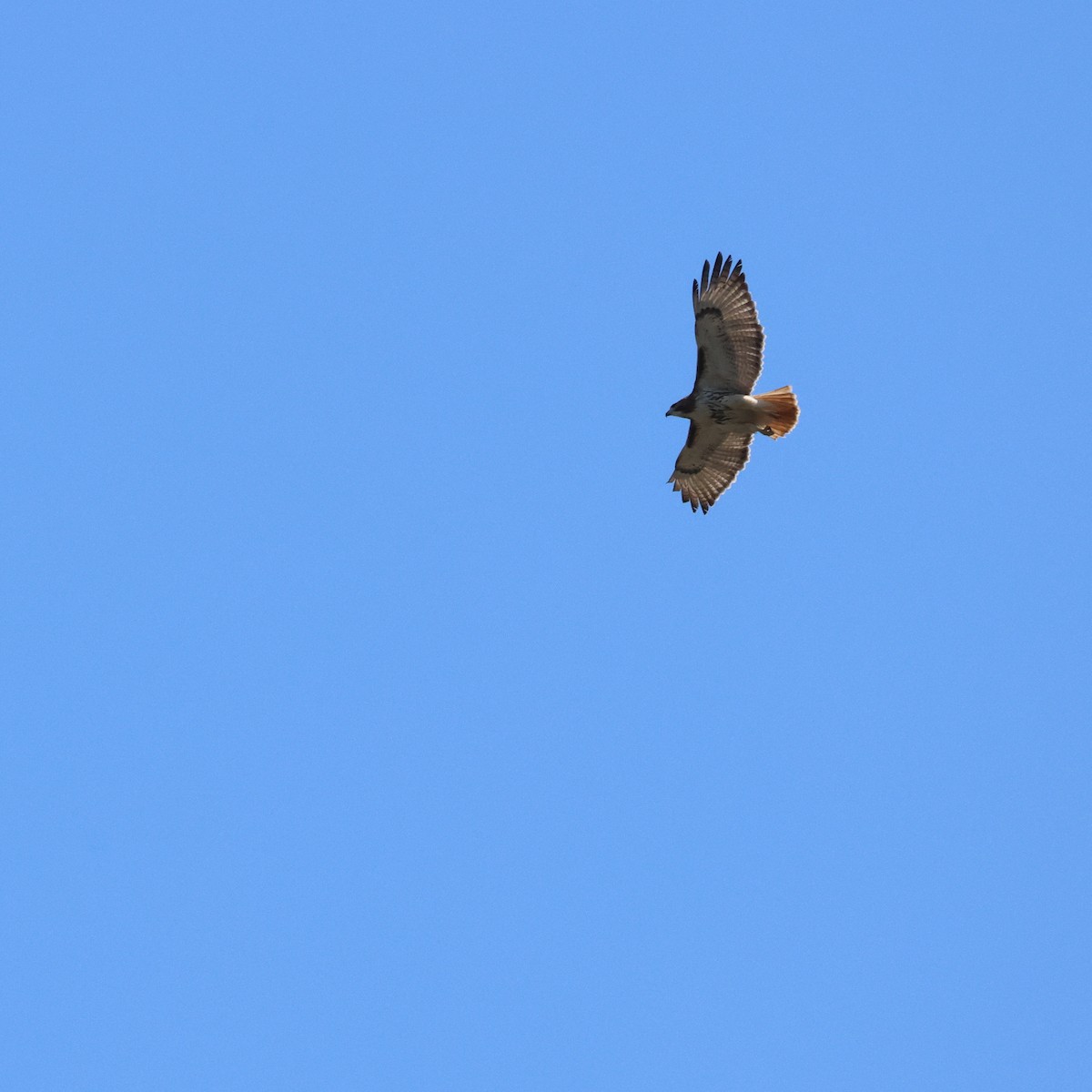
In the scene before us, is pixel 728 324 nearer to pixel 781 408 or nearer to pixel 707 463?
pixel 781 408

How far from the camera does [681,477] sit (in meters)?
22.0

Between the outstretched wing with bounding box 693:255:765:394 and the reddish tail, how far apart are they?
0.30 metres

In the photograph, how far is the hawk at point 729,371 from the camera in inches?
773

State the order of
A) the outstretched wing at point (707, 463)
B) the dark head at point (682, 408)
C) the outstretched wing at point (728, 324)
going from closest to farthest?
the outstretched wing at point (728, 324) → the dark head at point (682, 408) → the outstretched wing at point (707, 463)

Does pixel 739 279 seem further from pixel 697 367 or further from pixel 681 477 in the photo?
pixel 681 477

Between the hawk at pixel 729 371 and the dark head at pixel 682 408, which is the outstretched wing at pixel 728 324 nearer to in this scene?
the hawk at pixel 729 371

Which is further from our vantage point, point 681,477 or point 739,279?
point 681,477

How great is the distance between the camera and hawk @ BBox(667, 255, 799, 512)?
1962 cm

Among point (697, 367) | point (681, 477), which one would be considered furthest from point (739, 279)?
point (681, 477)

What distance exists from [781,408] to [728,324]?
128cm

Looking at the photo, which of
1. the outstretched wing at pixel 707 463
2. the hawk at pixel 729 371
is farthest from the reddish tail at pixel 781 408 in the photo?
the outstretched wing at pixel 707 463

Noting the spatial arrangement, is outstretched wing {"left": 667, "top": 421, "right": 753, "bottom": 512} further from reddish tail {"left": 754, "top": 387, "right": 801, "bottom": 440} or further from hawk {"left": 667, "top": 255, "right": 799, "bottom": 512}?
reddish tail {"left": 754, "top": 387, "right": 801, "bottom": 440}

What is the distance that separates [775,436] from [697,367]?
Result: 4.49ft

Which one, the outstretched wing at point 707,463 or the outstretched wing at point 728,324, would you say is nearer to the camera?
the outstretched wing at point 728,324
